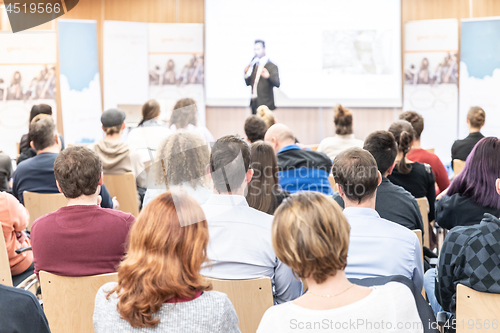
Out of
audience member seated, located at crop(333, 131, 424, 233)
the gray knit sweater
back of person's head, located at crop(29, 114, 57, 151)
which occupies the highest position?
back of person's head, located at crop(29, 114, 57, 151)

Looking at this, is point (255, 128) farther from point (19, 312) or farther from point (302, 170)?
point (19, 312)

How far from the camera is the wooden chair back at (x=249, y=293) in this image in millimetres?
1600

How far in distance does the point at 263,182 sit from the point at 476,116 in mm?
2853

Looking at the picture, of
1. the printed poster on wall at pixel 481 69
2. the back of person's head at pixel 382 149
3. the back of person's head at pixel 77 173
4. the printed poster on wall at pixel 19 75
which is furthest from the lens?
the printed poster on wall at pixel 19 75

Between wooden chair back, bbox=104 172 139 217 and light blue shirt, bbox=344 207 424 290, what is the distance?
2.18 metres

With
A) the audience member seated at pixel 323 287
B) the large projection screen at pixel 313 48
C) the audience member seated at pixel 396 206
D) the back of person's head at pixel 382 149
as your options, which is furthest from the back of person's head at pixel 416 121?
the audience member seated at pixel 323 287

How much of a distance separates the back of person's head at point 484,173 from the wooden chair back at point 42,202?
241 centimetres

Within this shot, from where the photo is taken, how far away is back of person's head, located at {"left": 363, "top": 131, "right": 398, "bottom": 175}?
2568 millimetres

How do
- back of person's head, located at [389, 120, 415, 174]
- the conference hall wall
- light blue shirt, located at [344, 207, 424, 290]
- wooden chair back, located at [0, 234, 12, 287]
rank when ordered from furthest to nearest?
the conference hall wall < back of person's head, located at [389, 120, 415, 174] < wooden chair back, located at [0, 234, 12, 287] < light blue shirt, located at [344, 207, 424, 290]

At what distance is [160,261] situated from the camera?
1212mm

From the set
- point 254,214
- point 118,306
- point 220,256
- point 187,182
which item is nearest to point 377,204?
point 254,214

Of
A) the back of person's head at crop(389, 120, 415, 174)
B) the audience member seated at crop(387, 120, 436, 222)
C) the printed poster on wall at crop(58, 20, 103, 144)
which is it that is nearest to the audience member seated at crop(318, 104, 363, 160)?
the back of person's head at crop(389, 120, 415, 174)

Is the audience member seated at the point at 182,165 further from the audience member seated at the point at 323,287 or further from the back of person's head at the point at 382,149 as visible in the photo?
the back of person's head at the point at 382,149

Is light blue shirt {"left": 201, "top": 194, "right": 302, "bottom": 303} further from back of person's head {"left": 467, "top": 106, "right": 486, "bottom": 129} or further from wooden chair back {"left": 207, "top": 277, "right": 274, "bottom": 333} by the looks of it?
back of person's head {"left": 467, "top": 106, "right": 486, "bottom": 129}
